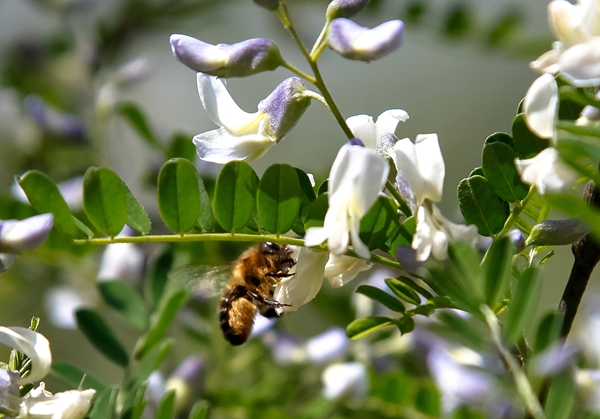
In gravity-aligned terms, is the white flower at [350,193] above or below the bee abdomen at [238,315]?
above

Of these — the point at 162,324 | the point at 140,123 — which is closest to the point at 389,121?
the point at 162,324

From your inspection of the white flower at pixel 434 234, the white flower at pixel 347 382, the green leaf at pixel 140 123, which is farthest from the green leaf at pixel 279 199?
the green leaf at pixel 140 123

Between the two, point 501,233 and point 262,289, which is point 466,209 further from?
point 262,289

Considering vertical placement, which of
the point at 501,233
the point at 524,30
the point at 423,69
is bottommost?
the point at 423,69

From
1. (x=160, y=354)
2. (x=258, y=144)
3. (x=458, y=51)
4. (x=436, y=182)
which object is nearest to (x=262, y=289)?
(x=160, y=354)

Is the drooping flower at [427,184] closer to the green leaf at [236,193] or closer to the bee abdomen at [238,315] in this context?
the green leaf at [236,193]

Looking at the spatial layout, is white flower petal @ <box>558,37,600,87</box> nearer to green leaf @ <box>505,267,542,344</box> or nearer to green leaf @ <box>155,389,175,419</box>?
green leaf @ <box>505,267,542,344</box>
